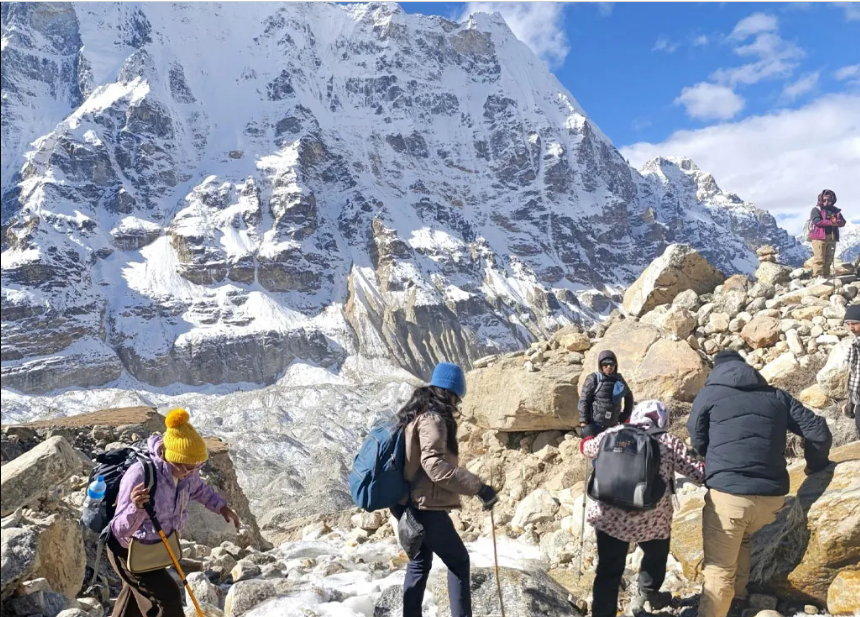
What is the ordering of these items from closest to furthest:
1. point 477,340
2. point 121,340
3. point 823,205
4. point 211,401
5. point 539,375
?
1. point 539,375
2. point 823,205
3. point 211,401
4. point 121,340
5. point 477,340

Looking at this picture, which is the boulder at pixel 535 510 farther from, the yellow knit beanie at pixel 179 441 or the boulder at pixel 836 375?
the yellow knit beanie at pixel 179 441

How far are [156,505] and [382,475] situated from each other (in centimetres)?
139

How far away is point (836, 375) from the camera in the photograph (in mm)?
7152

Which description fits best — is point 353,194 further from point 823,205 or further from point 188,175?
point 823,205

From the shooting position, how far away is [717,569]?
4051 mm

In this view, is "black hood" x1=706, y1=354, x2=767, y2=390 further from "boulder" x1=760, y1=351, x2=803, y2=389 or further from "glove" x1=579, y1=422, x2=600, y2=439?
"boulder" x1=760, y1=351, x2=803, y2=389

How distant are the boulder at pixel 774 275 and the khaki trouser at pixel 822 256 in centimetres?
58

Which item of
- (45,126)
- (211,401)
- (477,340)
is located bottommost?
(211,401)

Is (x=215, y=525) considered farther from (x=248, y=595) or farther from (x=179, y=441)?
(x=179, y=441)

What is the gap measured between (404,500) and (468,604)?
889mm

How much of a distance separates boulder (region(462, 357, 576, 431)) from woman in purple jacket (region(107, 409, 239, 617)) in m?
6.16

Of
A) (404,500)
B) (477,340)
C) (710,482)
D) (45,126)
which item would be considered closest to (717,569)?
(710,482)

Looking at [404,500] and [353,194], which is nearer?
[404,500]

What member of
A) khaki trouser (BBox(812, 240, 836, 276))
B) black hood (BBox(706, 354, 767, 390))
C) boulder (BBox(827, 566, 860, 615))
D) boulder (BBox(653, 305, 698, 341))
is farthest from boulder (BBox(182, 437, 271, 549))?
khaki trouser (BBox(812, 240, 836, 276))
